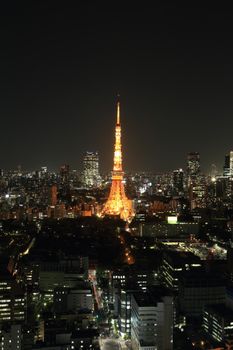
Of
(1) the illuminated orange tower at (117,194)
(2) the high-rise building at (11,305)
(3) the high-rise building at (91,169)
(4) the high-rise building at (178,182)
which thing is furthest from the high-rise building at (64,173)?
(2) the high-rise building at (11,305)

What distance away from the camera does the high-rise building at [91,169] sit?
3856 cm

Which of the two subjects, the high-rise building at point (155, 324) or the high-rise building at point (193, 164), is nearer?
the high-rise building at point (155, 324)

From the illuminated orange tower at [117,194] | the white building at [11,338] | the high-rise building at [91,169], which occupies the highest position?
the high-rise building at [91,169]

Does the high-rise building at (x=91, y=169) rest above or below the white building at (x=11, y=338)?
above

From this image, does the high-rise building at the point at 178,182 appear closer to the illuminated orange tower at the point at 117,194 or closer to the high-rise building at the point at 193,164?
the high-rise building at the point at 193,164

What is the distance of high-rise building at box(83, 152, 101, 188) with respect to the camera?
38562 mm

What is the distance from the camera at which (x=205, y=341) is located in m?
7.18

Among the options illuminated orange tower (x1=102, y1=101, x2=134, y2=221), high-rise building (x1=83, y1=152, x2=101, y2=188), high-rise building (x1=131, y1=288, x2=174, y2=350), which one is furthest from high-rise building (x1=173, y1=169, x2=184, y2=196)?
high-rise building (x1=131, y1=288, x2=174, y2=350)

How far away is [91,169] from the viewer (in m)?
39.7

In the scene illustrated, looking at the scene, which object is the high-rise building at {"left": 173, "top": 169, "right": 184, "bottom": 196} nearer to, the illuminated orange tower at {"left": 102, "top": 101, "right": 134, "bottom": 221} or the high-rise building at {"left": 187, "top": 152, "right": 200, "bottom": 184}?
the high-rise building at {"left": 187, "top": 152, "right": 200, "bottom": 184}

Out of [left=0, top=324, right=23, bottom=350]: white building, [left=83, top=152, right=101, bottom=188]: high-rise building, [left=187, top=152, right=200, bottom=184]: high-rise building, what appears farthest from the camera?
[left=83, top=152, right=101, bottom=188]: high-rise building

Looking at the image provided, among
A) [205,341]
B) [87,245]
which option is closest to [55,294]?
[205,341]

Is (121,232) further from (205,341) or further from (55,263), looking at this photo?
(205,341)

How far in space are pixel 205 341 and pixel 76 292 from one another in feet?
7.20
